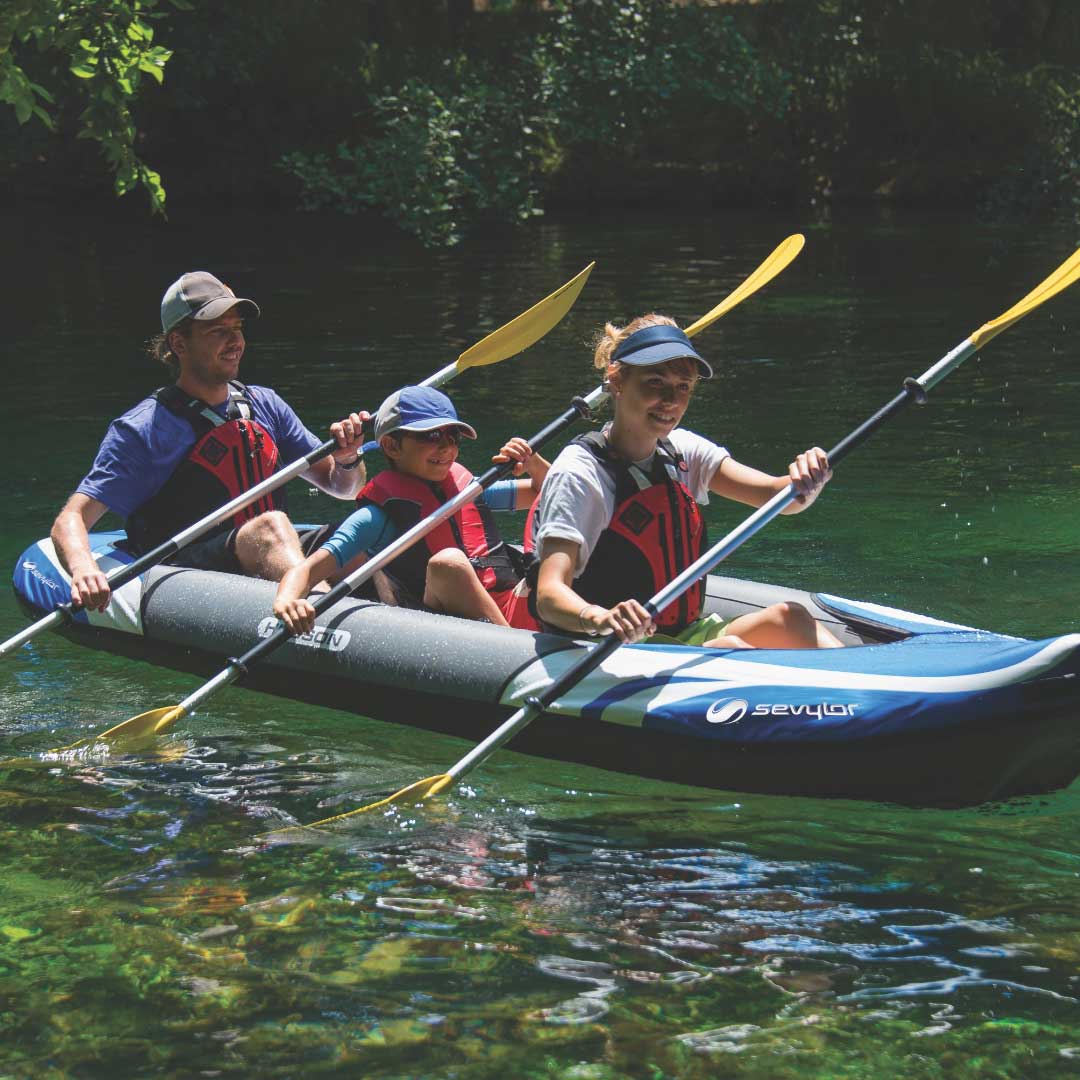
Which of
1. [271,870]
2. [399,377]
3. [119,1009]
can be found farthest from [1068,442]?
[119,1009]

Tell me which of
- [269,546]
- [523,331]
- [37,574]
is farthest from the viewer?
[523,331]

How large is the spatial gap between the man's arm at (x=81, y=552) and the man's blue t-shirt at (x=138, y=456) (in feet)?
0.20

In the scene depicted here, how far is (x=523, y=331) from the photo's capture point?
6.27m

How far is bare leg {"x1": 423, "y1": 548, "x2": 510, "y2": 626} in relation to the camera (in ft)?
16.1

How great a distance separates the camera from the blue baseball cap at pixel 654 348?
4.33 meters

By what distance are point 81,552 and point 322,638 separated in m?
0.83

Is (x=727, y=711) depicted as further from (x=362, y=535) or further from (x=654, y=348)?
(x=362, y=535)

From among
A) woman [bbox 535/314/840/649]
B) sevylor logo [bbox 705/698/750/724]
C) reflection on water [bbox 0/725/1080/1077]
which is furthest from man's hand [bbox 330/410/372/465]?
sevylor logo [bbox 705/698/750/724]

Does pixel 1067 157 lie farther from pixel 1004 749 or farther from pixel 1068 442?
pixel 1004 749

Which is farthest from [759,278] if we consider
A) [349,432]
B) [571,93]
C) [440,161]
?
[571,93]

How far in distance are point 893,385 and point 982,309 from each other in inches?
126

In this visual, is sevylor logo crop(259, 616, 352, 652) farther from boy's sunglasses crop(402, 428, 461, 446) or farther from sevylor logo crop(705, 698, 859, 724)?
sevylor logo crop(705, 698, 859, 724)

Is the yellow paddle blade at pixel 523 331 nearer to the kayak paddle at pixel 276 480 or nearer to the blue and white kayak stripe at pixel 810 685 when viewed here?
the kayak paddle at pixel 276 480

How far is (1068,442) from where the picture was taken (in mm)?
8727
